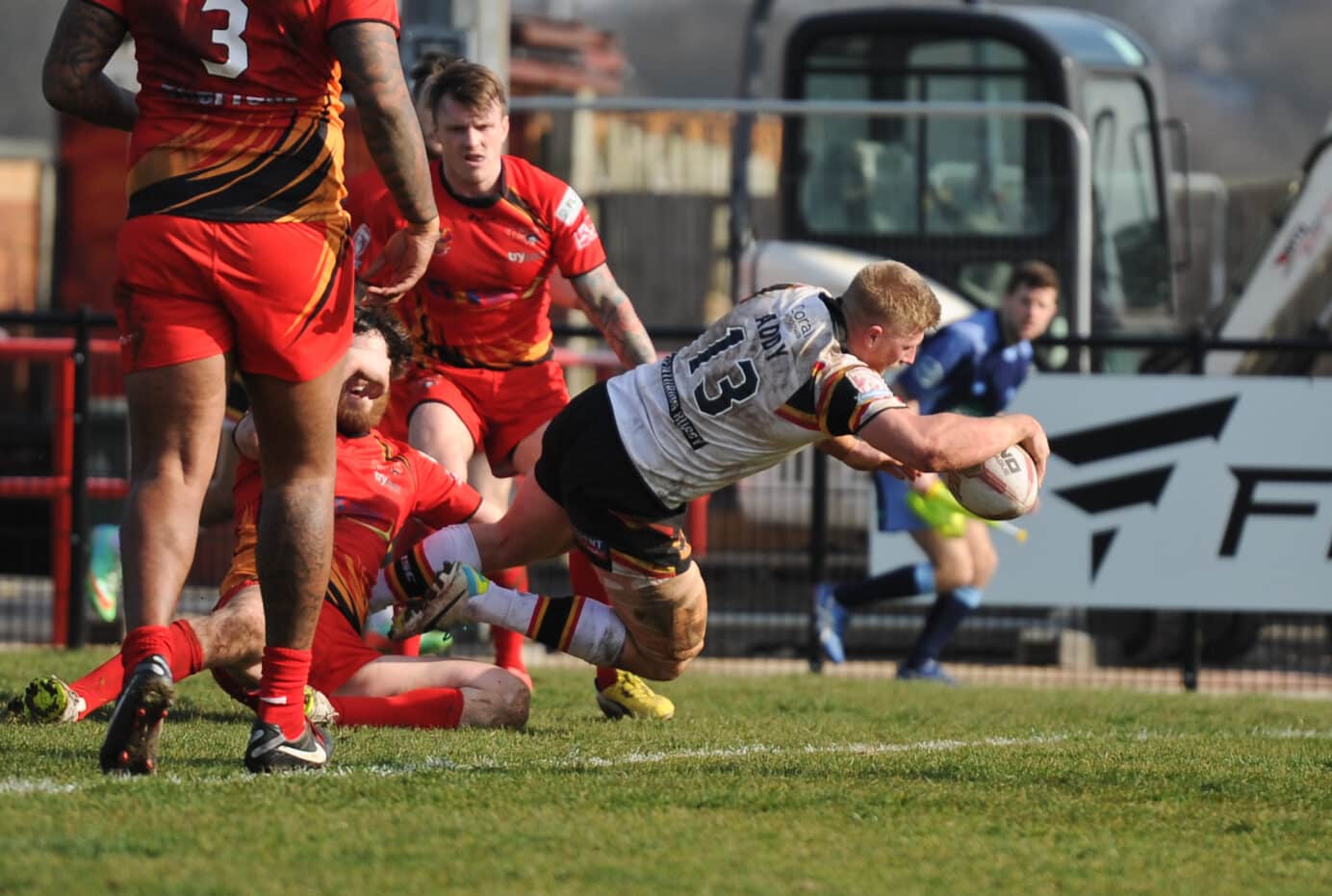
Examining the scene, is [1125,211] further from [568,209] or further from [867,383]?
[867,383]

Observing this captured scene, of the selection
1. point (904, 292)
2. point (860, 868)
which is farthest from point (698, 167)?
point (860, 868)

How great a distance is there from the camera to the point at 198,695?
23.2 ft

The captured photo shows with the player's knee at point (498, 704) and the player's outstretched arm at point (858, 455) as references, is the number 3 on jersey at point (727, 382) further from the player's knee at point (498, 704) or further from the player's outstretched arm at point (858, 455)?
the player's knee at point (498, 704)

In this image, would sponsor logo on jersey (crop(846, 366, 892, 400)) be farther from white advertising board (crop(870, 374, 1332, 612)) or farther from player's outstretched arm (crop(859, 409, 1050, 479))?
white advertising board (crop(870, 374, 1332, 612))

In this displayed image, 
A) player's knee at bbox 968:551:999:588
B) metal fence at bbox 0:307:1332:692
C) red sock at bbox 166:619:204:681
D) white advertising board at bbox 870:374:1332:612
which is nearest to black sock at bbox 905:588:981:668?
player's knee at bbox 968:551:999:588

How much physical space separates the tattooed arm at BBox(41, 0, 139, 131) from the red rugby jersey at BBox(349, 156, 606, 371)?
215cm

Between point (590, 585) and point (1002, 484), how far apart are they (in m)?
1.96

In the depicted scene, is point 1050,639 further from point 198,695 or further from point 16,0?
point 16,0

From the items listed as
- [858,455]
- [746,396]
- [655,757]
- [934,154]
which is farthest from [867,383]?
[934,154]

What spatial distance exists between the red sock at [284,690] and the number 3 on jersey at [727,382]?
137cm

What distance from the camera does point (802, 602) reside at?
416 inches

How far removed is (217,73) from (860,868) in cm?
232

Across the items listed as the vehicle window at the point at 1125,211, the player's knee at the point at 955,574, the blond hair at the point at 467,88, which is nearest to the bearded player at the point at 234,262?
the blond hair at the point at 467,88

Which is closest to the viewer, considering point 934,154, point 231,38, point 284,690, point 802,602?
point 231,38
